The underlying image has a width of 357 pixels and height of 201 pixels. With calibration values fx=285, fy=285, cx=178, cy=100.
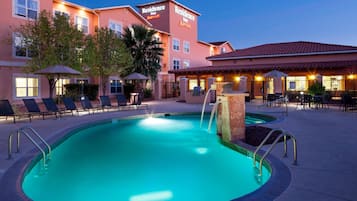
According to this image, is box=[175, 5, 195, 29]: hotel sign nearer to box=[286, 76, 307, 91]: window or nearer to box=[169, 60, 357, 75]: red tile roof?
box=[169, 60, 357, 75]: red tile roof

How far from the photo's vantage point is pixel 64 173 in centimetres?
653

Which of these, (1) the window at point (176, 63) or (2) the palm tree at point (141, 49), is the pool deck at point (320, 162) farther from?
(1) the window at point (176, 63)

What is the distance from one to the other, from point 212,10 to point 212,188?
84691mm

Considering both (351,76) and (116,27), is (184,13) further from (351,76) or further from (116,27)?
(351,76)

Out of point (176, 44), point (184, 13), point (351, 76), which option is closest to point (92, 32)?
point (176, 44)

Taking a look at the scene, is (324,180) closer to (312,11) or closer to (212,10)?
(312,11)

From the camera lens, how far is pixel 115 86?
26.5m

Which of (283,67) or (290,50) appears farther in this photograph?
(290,50)

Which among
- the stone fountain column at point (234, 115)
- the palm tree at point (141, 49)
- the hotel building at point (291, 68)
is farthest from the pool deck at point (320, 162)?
the palm tree at point (141, 49)

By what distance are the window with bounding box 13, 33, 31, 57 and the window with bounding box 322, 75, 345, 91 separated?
2424cm

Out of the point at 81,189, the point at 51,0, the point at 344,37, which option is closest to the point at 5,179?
the point at 81,189

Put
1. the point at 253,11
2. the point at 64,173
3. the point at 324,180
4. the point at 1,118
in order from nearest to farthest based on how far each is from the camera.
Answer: the point at 324,180
the point at 64,173
the point at 1,118
the point at 253,11

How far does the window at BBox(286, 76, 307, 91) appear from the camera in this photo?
26.6 meters

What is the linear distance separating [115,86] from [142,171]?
20.5m
